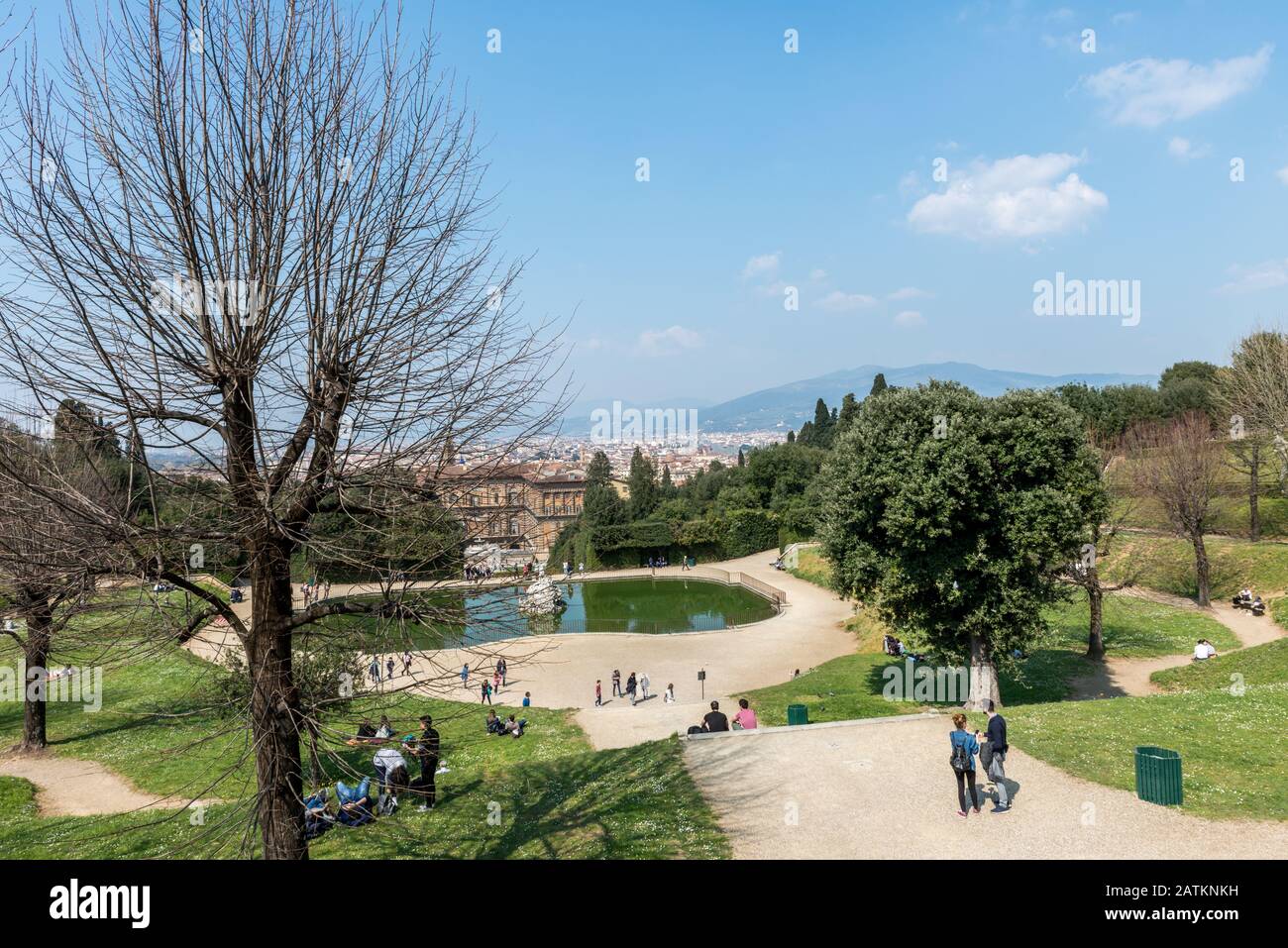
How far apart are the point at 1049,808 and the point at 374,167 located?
11709 millimetres

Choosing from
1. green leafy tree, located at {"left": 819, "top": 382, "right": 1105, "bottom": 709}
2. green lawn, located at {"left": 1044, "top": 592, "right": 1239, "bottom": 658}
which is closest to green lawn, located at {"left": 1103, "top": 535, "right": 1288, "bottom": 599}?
green lawn, located at {"left": 1044, "top": 592, "right": 1239, "bottom": 658}

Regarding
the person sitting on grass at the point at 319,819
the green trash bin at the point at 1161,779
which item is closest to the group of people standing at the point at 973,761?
the green trash bin at the point at 1161,779

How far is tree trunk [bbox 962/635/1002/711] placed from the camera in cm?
1773

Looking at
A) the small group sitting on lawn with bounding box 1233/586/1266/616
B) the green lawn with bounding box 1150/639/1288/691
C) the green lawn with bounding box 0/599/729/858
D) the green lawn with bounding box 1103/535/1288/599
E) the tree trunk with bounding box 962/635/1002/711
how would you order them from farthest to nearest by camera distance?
1. the green lawn with bounding box 1103/535/1288/599
2. the small group sitting on lawn with bounding box 1233/586/1266/616
3. the green lawn with bounding box 1150/639/1288/691
4. the tree trunk with bounding box 962/635/1002/711
5. the green lawn with bounding box 0/599/729/858

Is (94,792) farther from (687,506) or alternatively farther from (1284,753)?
(687,506)

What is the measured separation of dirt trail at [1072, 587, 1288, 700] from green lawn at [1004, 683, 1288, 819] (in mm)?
4979

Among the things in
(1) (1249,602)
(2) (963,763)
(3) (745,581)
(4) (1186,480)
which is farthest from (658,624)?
(2) (963,763)

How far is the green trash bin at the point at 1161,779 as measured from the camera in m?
9.98

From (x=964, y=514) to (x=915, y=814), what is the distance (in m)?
8.70

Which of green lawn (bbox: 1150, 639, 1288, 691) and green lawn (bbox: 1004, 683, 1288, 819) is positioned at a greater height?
green lawn (bbox: 1004, 683, 1288, 819)

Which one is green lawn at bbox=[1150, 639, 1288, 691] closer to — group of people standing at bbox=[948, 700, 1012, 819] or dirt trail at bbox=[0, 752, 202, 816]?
group of people standing at bbox=[948, 700, 1012, 819]

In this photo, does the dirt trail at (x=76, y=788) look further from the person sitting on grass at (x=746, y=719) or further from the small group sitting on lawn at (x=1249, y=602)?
the small group sitting on lawn at (x=1249, y=602)

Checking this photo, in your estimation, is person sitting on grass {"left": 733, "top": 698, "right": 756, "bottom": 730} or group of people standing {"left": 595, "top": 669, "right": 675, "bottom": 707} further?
→ group of people standing {"left": 595, "top": 669, "right": 675, "bottom": 707}

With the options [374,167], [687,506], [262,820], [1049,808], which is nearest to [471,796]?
[262,820]
